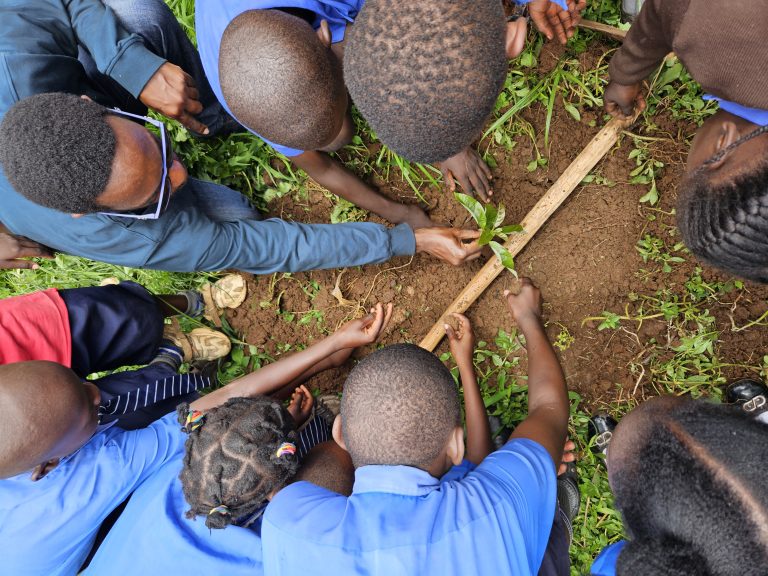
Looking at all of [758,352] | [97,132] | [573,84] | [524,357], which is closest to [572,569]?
[524,357]

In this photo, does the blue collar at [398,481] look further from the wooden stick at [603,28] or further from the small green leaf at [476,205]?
the wooden stick at [603,28]

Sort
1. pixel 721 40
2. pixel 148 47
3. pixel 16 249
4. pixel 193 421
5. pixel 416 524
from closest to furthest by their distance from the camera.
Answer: pixel 721 40, pixel 416 524, pixel 193 421, pixel 148 47, pixel 16 249

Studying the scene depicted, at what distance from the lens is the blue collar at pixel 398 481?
142 cm

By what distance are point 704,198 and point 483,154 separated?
1.29 m

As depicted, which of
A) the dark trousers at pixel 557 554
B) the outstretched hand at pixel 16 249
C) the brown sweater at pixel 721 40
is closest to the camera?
the brown sweater at pixel 721 40

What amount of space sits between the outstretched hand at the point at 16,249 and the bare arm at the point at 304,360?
4.06 feet

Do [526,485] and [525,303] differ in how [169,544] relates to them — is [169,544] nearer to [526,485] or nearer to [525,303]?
[526,485]

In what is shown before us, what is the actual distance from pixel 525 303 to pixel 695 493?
4.17ft

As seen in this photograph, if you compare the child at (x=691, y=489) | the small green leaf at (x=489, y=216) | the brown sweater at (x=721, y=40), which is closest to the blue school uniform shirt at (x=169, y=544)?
the child at (x=691, y=489)

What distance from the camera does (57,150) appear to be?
1.53 meters

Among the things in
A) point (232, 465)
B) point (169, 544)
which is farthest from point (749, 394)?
point (169, 544)

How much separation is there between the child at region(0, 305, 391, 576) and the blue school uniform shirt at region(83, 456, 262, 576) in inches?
0.7

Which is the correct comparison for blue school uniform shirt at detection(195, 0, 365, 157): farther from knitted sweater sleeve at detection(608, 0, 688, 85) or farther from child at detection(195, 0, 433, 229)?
knitted sweater sleeve at detection(608, 0, 688, 85)

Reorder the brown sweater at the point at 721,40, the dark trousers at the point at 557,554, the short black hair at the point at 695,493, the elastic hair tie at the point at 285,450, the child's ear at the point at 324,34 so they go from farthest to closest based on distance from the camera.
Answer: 1. the dark trousers at the point at 557,554
2. the elastic hair tie at the point at 285,450
3. the child's ear at the point at 324,34
4. the brown sweater at the point at 721,40
5. the short black hair at the point at 695,493
